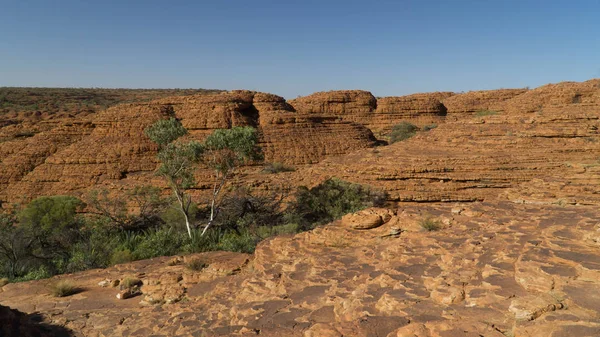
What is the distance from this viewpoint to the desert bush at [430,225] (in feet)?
20.8

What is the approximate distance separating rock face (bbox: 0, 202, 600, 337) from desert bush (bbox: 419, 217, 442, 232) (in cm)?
12

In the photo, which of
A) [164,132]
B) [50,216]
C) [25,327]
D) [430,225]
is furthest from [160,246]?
[430,225]

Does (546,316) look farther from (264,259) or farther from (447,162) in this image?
(447,162)

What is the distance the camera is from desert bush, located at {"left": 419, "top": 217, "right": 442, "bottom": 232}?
634 centimetres

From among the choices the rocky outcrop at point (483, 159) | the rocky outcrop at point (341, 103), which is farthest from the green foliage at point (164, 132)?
the rocky outcrop at point (341, 103)

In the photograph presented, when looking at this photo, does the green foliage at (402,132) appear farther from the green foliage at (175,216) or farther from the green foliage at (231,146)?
the green foliage at (175,216)

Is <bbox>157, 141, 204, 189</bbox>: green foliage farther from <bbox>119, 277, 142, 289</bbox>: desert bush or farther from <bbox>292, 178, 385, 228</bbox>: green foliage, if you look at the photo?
<bbox>119, 277, 142, 289</bbox>: desert bush

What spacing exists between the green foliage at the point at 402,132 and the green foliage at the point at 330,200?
18.3 metres

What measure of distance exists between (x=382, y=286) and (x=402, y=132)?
105 feet

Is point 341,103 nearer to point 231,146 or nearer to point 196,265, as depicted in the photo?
point 231,146

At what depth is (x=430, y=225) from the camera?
6.34 metres

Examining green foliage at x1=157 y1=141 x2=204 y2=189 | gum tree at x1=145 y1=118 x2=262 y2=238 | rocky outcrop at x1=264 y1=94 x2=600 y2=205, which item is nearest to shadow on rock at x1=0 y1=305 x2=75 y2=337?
gum tree at x1=145 y1=118 x2=262 y2=238

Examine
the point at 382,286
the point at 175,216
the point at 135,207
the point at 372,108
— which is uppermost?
the point at 372,108

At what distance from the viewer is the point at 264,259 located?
6.84 metres
